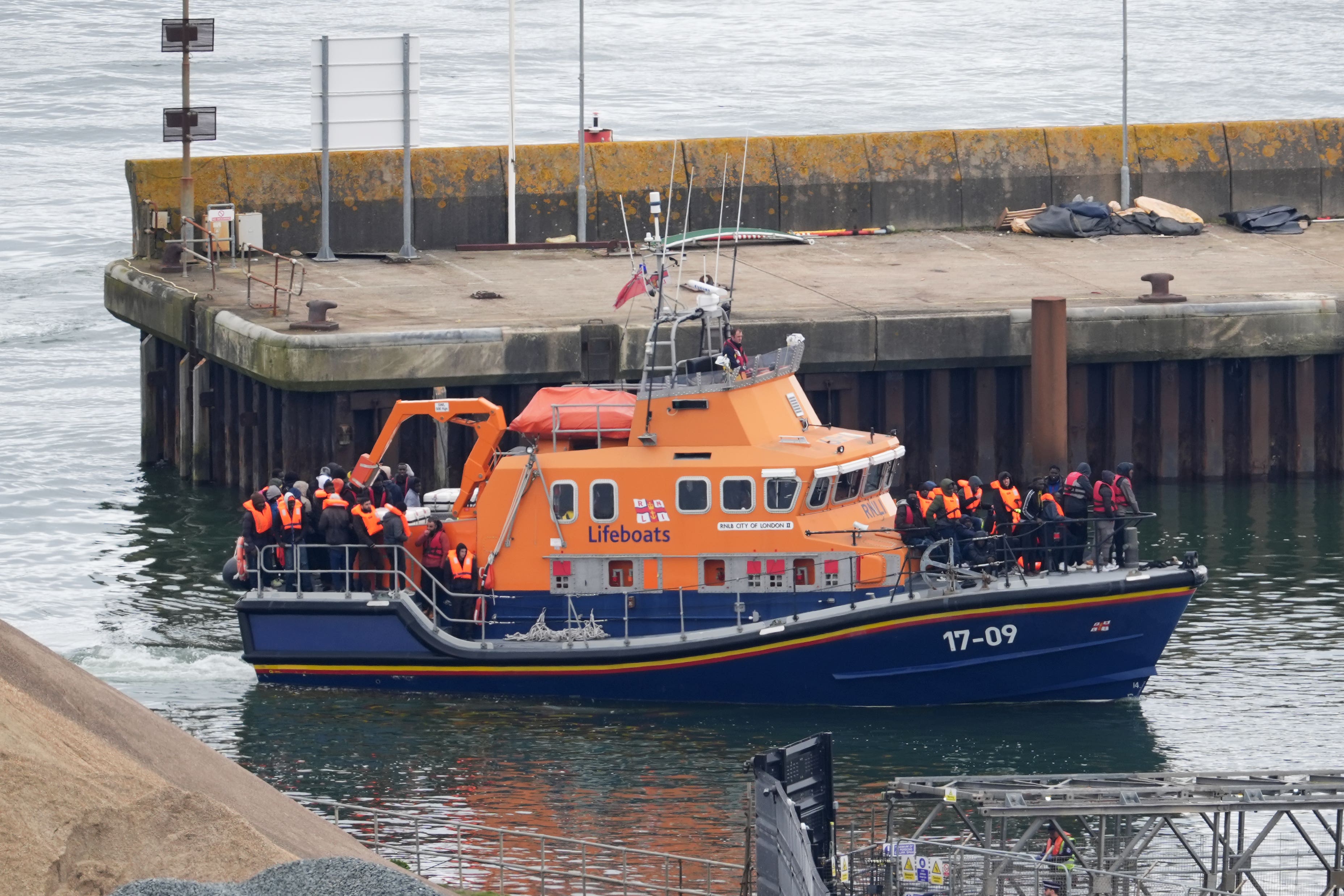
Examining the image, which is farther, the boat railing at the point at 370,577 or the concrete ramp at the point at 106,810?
the boat railing at the point at 370,577

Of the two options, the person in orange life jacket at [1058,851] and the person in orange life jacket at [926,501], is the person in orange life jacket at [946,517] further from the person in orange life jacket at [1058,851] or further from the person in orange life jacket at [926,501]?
the person in orange life jacket at [1058,851]

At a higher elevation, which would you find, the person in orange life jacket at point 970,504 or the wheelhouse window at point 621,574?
the person in orange life jacket at point 970,504

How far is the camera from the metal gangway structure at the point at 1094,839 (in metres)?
13.7

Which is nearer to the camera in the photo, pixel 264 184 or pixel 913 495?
pixel 913 495

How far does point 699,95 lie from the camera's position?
57469 millimetres

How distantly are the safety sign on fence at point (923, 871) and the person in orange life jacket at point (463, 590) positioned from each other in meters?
7.60

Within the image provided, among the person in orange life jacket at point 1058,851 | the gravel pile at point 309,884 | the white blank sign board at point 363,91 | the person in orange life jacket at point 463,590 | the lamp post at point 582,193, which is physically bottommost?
the person in orange life jacket at point 1058,851

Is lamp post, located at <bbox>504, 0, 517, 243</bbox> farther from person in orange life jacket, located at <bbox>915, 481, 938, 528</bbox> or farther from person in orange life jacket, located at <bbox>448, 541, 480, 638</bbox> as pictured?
person in orange life jacket, located at <bbox>915, 481, 938, 528</bbox>

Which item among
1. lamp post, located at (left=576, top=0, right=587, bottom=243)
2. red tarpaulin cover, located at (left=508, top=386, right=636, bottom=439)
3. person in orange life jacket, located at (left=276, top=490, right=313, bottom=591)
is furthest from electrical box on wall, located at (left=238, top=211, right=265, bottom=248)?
red tarpaulin cover, located at (left=508, top=386, right=636, bottom=439)

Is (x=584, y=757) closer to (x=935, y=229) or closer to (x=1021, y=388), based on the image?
(x=1021, y=388)

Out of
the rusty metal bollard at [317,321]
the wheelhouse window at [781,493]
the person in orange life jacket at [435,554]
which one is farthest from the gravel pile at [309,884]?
the rusty metal bollard at [317,321]

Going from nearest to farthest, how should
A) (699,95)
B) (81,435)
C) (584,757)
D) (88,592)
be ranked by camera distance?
(584,757), (88,592), (81,435), (699,95)

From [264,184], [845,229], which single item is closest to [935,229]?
[845,229]

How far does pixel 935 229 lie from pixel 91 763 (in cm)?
2240
